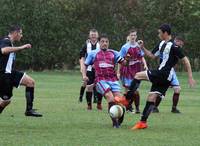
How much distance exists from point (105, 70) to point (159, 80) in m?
1.35

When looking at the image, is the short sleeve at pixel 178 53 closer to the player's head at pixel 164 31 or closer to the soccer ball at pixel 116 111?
the player's head at pixel 164 31

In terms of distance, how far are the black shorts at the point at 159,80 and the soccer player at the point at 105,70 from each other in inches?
35.0

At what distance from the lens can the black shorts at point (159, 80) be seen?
12.7 meters

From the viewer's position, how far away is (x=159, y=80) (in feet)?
41.8

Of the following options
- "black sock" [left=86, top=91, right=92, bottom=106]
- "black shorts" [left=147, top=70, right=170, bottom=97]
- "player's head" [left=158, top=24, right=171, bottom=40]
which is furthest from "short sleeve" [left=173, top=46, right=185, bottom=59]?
"black sock" [left=86, top=91, right=92, bottom=106]

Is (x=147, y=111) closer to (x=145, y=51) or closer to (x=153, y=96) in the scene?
(x=153, y=96)

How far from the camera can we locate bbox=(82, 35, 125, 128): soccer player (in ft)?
43.7

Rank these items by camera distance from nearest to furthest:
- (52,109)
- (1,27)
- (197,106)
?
(52,109) < (197,106) < (1,27)

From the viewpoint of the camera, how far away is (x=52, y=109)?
17.1 m

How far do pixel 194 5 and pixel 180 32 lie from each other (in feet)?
9.71

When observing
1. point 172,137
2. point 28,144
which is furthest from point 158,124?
point 28,144

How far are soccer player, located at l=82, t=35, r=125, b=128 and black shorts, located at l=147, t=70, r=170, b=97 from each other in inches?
35.0

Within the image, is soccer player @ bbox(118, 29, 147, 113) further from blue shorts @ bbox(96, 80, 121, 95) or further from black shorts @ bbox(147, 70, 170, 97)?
black shorts @ bbox(147, 70, 170, 97)

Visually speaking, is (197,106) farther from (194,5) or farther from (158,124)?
(194,5)
